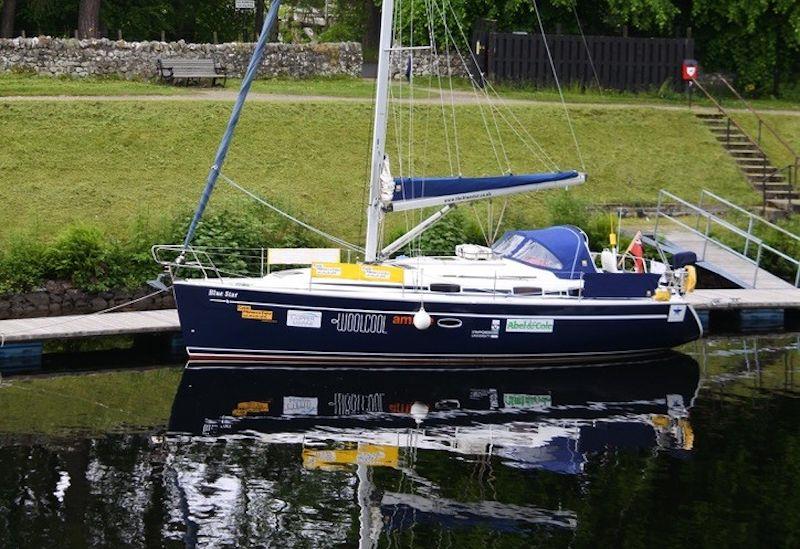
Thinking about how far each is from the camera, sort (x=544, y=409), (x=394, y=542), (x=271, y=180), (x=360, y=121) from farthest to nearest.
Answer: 1. (x=360, y=121)
2. (x=271, y=180)
3. (x=544, y=409)
4. (x=394, y=542)

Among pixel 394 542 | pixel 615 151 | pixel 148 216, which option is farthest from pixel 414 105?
pixel 394 542

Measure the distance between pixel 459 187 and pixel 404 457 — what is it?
7.02 meters

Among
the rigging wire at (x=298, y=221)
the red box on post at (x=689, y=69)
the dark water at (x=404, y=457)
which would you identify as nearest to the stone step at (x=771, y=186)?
the red box on post at (x=689, y=69)

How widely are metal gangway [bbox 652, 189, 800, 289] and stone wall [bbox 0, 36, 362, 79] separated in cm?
1223

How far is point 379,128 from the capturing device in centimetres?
2692

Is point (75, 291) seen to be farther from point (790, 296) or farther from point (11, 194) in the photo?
point (790, 296)

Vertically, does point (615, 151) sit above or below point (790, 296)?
above

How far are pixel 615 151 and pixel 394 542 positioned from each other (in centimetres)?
2216

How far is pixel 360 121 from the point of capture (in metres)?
37.8

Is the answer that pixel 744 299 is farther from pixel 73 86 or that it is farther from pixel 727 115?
pixel 73 86

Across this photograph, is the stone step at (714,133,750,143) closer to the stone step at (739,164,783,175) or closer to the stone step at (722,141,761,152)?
the stone step at (722,141,761,152)

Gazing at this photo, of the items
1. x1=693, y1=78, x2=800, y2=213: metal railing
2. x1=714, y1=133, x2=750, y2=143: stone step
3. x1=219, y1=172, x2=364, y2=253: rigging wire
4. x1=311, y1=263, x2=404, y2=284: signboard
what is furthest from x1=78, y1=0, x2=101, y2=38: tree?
x1=311, y1=263, x2=404, y2=284: signboard

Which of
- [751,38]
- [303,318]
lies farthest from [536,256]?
[751,38]

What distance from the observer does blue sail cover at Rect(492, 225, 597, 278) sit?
2786 centimetres
